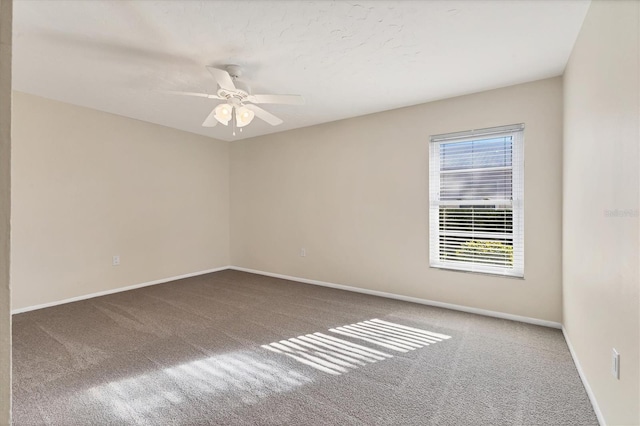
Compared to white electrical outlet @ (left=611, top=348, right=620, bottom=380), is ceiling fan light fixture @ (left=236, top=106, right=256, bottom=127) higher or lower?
higher

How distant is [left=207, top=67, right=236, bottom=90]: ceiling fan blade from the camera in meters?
2.31

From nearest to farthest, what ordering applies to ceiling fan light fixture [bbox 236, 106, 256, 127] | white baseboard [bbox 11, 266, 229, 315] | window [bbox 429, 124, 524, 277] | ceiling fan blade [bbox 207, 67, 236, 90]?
1. ceiling fan blade [bbox 207, 67, 236, 90]
2. ceiling fan light fixture [bbox 236, 106, 256, 127]
3. window [bbox 429, 124, 524, 277]
4. white baseboard [bbox 11, 266, 229, 315]

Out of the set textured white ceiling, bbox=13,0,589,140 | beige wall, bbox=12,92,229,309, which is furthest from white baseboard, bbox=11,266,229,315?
textured white ceiling, bbox=13,0,589,140

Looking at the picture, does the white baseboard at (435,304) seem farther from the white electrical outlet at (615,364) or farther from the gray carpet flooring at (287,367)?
the white electrical outlet at (615,364)

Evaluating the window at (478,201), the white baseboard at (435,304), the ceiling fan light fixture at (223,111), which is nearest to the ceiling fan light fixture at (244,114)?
the ceiling fan light fixture at (223,111)

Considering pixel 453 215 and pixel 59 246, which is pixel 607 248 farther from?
pixel 59 246

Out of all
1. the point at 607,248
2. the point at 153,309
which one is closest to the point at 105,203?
the point at 153,309

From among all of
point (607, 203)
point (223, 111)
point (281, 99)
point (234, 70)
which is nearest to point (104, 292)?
point (223, 111)

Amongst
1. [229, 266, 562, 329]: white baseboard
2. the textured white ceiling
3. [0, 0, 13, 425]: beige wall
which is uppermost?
the textured white ceiling

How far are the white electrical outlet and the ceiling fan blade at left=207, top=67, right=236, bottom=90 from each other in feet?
9.49

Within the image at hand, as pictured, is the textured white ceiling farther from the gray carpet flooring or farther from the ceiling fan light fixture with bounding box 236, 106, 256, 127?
the gray carpet flooring

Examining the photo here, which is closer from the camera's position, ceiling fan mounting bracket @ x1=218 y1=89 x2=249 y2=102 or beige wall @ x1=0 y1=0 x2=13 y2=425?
beige wall @ x1=0 y1=0 x2=13 y2=425

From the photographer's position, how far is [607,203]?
62.9 inches

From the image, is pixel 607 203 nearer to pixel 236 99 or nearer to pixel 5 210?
pixel 5 210
